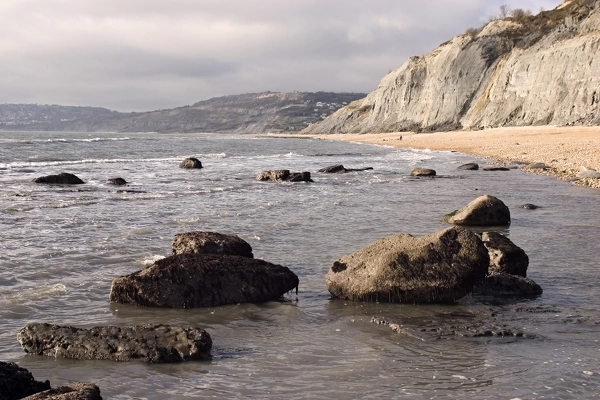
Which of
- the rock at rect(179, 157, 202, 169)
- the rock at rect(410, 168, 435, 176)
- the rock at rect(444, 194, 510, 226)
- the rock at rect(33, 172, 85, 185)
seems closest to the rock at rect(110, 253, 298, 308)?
the rock at rect(444, 194, 510, 226)

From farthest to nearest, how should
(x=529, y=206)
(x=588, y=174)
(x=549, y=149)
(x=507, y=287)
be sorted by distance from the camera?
1. (x=549, y=149)
2. (x=588, y=174)
3. (x=529, y=206)
4. (x=507, y=287)

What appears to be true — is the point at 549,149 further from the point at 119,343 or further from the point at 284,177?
the point at 119,343

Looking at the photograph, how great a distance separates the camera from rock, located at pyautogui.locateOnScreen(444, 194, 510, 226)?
1389cm

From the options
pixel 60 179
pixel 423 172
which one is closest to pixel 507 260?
pixel 423 172

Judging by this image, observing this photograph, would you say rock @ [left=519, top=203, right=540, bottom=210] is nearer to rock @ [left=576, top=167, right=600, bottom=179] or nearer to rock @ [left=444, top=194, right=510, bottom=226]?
rock @ [left=444, top=194, right=510, bottom=226]

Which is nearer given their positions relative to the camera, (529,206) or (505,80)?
(529,206)

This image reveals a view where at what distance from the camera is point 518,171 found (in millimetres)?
28969

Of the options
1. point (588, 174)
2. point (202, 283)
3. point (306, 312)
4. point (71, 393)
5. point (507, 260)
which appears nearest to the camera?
point (71, 393)

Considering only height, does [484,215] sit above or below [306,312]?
above

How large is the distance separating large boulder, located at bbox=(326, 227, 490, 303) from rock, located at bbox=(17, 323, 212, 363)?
2.58 m

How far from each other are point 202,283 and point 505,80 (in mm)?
78033

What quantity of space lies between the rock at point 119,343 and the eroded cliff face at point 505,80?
57945mm

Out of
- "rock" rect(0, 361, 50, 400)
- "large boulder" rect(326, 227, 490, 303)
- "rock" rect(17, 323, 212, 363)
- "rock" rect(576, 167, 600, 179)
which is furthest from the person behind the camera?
"rock" rect(576, 167, 600, 179)

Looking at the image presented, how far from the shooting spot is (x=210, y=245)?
31.8 feet
